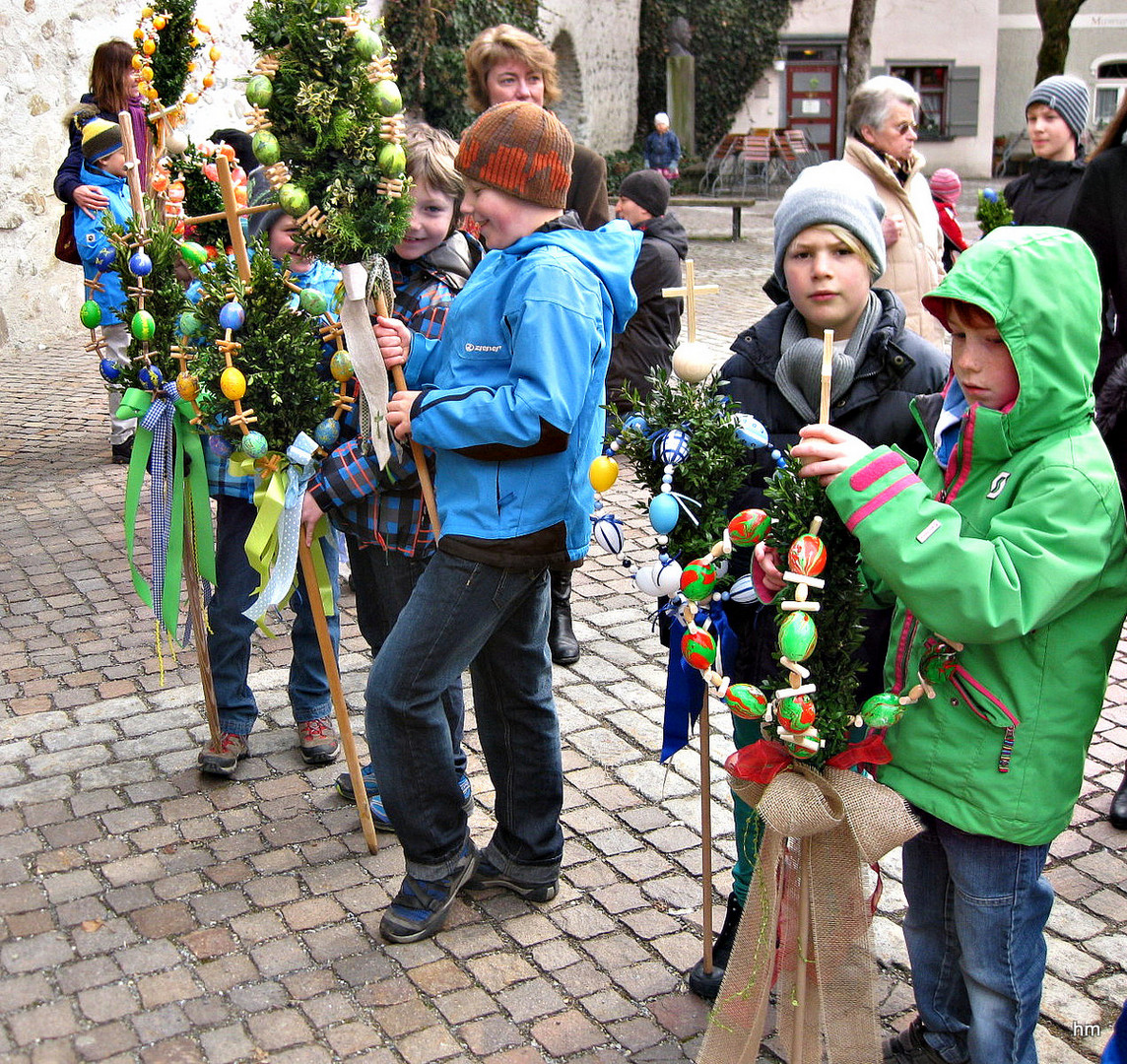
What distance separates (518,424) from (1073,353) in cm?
113

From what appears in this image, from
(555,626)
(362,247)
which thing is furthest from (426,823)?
(555,626)

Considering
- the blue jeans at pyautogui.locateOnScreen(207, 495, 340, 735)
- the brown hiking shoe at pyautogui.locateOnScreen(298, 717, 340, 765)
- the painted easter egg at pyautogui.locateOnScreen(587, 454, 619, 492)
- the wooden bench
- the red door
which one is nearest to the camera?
the painted easter egg at pyautogui.locateOnScreen(587, 454, 619, 492)

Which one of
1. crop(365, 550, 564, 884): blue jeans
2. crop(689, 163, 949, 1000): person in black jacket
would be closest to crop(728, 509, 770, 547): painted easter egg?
crop(689, 163, 949, 1000): person in black jacket

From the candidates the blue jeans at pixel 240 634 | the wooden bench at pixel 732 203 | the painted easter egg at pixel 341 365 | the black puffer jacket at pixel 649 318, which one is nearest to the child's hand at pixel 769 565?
the painted easter egg at pixel 341 365

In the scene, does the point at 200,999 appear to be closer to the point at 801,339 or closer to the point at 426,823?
the point at 426,823

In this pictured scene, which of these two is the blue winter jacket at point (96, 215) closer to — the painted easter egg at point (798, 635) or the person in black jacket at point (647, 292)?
the person in black jacket at point (647, 292)

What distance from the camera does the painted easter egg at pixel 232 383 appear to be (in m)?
3.22

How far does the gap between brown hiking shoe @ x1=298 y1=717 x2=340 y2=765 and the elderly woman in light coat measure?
3010mm

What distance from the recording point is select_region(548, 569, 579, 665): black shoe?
490cm

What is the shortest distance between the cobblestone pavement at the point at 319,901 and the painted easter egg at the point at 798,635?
109 cm

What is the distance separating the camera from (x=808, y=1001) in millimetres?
2609

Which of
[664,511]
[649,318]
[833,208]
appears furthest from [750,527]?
[649,318]

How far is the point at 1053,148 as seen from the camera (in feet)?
20.4

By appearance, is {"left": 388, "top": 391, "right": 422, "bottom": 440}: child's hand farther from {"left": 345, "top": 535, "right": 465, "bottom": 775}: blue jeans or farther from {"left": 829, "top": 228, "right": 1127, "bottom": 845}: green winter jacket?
{"left": 829, "top": 228, "right": 1127, "bottom": 845}: green winter jacket
